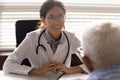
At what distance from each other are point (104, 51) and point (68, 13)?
7.05 feet

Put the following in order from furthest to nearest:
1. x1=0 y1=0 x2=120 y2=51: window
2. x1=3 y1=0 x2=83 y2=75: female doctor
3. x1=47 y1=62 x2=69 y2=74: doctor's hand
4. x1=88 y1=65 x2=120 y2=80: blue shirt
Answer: x1=0 y1=0 x2=120 y2=51: window → x1=3 y1=0 x2=83 y2=75: female doctor → x1=47 y1=62 x2=69 y2=74: doctor's hand → x1=88 y1=65 x2=120 y2=80: blue shirt

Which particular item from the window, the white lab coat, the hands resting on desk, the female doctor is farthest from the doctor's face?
the window

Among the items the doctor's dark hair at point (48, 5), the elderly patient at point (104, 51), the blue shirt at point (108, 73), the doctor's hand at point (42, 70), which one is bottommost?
the doctor's hand at point (42, 70)

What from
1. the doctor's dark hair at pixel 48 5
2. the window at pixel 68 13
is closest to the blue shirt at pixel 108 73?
the doctor's dark hair at pixel 48 5

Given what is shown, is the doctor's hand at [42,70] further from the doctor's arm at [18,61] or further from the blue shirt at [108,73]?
the blue shirt at [108,73]

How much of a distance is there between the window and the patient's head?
1.93 meters

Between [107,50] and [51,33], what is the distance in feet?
3.67

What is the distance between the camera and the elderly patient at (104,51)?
928mm

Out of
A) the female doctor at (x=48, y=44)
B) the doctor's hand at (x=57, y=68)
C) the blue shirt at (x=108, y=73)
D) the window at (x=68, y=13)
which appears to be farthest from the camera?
the window at (x=68, y=13)

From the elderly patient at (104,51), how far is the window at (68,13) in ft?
6.37

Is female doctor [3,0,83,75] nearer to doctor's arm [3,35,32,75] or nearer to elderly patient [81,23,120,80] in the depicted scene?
doctor's arm [3,35,32,75]

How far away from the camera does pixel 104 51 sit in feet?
3.08

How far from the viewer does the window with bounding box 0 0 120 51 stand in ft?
9.67

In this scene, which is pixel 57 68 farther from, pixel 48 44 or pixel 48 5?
pixel 48 5
